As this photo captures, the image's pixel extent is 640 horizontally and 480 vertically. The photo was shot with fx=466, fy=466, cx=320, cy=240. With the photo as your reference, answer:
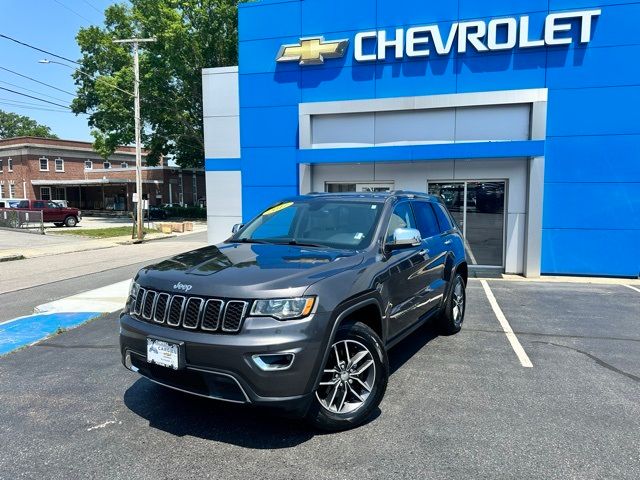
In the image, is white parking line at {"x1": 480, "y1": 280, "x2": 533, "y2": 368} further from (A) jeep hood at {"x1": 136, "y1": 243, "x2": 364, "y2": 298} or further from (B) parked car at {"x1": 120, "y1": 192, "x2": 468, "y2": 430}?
(A) jeep hood at {"x1": 136, "y1": 243, "x2": 364, "y2": 298}

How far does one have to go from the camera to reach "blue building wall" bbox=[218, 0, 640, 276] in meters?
10.3

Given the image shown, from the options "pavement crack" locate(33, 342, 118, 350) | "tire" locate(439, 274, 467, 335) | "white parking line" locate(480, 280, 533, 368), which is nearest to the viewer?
"white parking line" locate(480, 280, 533, 368)

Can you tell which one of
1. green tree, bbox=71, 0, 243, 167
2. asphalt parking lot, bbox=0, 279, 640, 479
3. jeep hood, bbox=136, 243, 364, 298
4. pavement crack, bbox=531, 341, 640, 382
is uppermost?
green tree, bbox=71, 0, 243, 167

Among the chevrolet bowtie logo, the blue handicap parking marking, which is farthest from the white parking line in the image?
the chevrolet bowtie logo

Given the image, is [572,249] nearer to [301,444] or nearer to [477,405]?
[477,405]

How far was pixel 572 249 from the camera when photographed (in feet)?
35.6

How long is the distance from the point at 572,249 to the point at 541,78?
3.99 metres

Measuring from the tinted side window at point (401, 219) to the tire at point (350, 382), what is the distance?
1.06 meters

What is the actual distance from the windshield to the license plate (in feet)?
4.93

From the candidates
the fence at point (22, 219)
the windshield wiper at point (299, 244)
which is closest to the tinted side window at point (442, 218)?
the windshield wiper at point (299, 244)

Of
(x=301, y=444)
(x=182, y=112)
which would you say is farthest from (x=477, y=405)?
(x=182, y=112)

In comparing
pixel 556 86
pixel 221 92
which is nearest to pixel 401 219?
pixel 556 86

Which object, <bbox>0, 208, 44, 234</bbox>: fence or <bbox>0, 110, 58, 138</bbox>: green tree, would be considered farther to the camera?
<bbox>0, 110, 58, 138</bbox>: green tree

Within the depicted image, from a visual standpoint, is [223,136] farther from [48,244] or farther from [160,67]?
[160,67]
